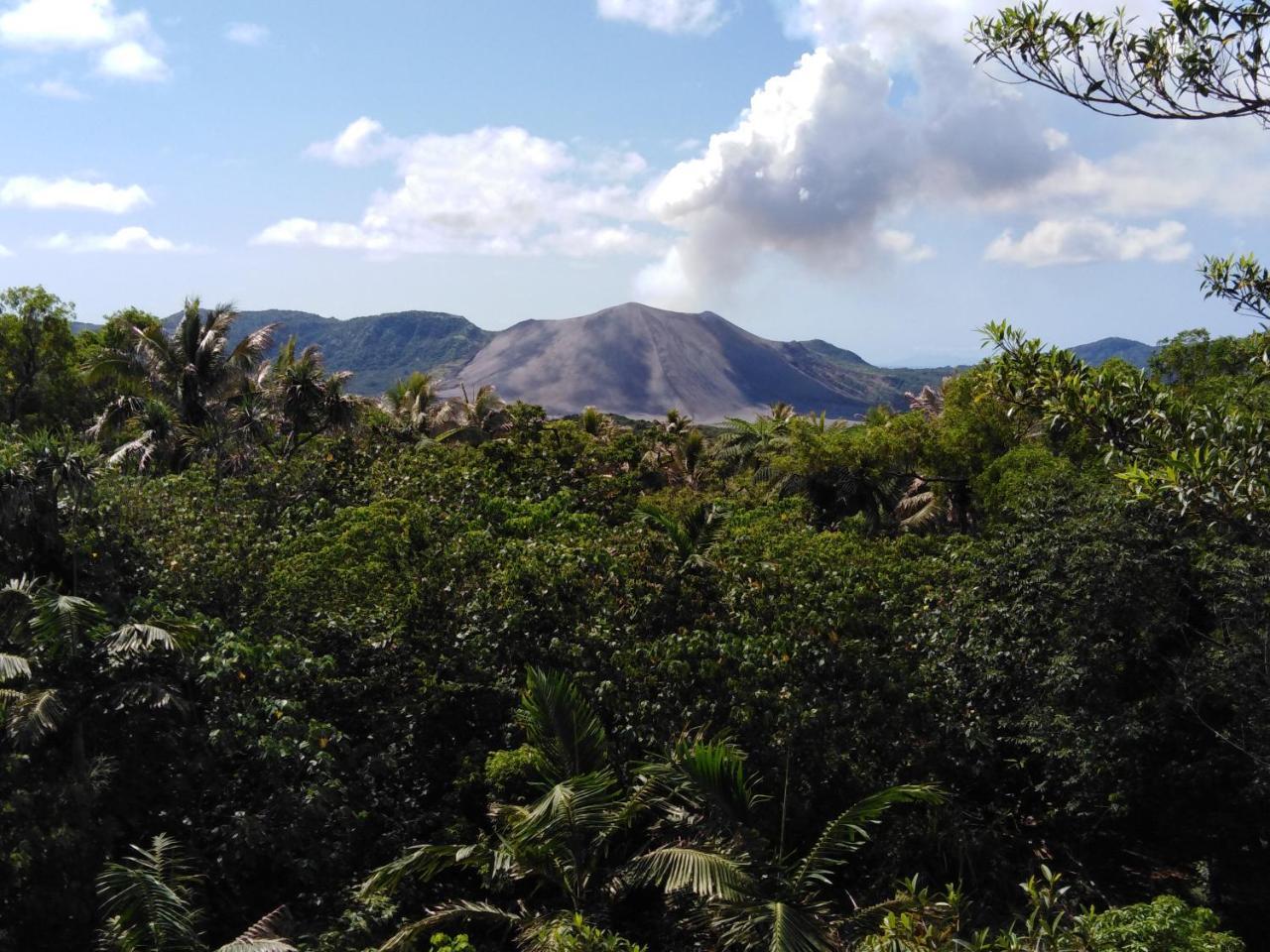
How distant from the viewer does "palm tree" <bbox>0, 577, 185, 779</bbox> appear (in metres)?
9.39

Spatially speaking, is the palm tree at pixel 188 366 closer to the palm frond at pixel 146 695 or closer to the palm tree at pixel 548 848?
the palm frond at pixel 146 695

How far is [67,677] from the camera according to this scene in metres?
10.1

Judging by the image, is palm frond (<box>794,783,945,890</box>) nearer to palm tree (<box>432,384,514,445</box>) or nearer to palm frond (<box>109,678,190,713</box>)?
palm frond (<box>109,678,190,713</box>)

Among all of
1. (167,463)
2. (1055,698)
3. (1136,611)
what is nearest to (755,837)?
(1055,698)

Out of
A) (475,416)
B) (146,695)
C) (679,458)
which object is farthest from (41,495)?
(475,416)

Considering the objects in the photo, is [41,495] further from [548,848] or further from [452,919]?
[548,848]

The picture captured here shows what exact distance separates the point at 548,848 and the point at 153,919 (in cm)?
335

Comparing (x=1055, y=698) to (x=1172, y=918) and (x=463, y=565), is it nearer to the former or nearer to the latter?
(x=1172, y=918)

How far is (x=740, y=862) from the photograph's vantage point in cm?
869

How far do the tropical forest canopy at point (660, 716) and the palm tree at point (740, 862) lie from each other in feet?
0.14

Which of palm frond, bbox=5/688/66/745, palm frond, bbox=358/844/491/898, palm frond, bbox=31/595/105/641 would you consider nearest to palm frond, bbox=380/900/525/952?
palm frond, bbox=358/844/491/898

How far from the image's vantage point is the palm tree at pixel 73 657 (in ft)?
30.8

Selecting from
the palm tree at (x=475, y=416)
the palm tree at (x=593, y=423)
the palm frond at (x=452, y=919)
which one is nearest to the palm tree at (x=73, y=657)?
the palm frond at (x=452, y=919)

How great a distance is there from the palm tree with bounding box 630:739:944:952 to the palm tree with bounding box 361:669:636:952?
0.55 metres
